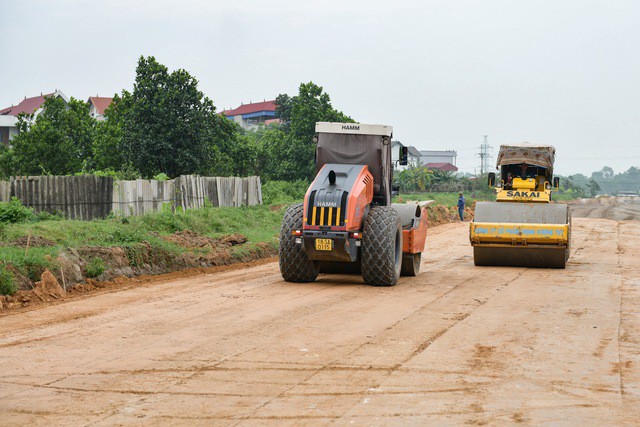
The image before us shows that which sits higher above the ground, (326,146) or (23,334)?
(326,146)

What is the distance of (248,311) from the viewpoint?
1284cm

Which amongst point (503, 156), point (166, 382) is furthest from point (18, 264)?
point (503, 156)

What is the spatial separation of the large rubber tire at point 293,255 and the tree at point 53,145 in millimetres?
25527

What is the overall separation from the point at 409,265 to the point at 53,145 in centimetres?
2902

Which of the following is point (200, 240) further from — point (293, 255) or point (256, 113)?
point (256, 113)

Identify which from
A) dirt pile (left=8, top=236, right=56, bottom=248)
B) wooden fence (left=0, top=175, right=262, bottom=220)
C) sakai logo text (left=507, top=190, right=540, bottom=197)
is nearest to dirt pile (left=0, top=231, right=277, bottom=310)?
dirt pile (left=8, top=236, right=56, bottom=248)

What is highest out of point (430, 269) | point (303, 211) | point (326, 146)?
point (326, 146)

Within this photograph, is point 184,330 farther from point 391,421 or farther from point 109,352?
point 391,421

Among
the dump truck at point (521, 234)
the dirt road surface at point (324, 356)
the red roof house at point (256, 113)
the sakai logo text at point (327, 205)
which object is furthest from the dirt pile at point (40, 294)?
the red roof house at point (256, 113)

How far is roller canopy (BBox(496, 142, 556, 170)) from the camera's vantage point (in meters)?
23.0

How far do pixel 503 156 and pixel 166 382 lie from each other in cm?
1679

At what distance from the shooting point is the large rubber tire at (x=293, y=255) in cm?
1595

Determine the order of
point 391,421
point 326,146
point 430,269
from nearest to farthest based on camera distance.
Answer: point 391,421, point 326,146, point 430,269

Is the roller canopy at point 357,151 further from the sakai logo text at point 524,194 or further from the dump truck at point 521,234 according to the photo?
the sakai logo text at point 524,194
